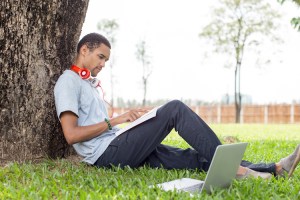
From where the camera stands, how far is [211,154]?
12.0 ft

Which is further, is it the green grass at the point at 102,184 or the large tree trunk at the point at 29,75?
the large tree trunk at the point at 29,75

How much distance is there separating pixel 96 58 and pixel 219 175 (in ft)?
4.85

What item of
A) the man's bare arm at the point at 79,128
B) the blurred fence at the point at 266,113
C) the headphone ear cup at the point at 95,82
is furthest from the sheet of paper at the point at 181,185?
the blurred fence at the point at 266,113

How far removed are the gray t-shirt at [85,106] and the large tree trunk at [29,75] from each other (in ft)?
1.20

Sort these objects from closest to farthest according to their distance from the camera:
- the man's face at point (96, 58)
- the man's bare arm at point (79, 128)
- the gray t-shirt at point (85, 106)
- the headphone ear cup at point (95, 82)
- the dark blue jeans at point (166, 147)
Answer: the dark blue jeans at point (166, 147)
the man's bare arm at point (79, 128)
the gray t-shirt at point (85, 106)
the man's face at point (96, 58)
the headphone ear cup at point (95, 82)

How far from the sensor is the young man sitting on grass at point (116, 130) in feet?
12.1

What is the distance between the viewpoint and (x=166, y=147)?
4238 millimetres

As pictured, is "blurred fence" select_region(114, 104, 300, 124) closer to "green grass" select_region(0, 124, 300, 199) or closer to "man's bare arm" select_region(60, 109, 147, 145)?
"green grass" select_region(0, 124, 300, 199)

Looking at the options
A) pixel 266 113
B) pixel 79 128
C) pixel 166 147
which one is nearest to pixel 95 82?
pixel 79 128

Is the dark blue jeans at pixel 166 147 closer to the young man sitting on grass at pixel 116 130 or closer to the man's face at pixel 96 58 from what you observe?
the young man sitting on grass at pixel 116 130

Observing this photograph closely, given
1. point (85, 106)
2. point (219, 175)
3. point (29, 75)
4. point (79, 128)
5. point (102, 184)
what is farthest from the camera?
point (29, 75)

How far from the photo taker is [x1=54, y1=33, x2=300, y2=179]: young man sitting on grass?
368 centimetres

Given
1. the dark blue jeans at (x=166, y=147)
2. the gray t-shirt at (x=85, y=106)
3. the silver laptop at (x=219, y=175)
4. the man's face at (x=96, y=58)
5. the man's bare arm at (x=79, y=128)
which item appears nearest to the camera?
the silver laptop at (x=219, y=175)

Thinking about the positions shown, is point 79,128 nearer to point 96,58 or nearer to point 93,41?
point 96,58
